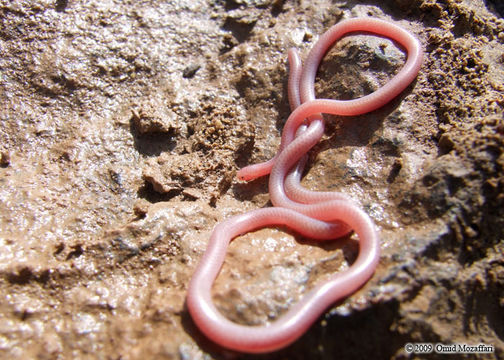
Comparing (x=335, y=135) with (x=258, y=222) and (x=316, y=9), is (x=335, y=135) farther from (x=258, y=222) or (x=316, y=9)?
(x=316, y=9)

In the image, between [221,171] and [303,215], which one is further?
[221,171]

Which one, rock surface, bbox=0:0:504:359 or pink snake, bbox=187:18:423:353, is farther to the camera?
rock surface, bbox=0:0:504:359

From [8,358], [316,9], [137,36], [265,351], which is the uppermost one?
[316,9]

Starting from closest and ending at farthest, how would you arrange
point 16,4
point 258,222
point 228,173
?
point 258,222 → point 228,173 → point 16,4

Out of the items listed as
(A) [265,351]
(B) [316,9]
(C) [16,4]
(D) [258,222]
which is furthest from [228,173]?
(C) [16,4]

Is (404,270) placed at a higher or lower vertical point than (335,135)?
lower
